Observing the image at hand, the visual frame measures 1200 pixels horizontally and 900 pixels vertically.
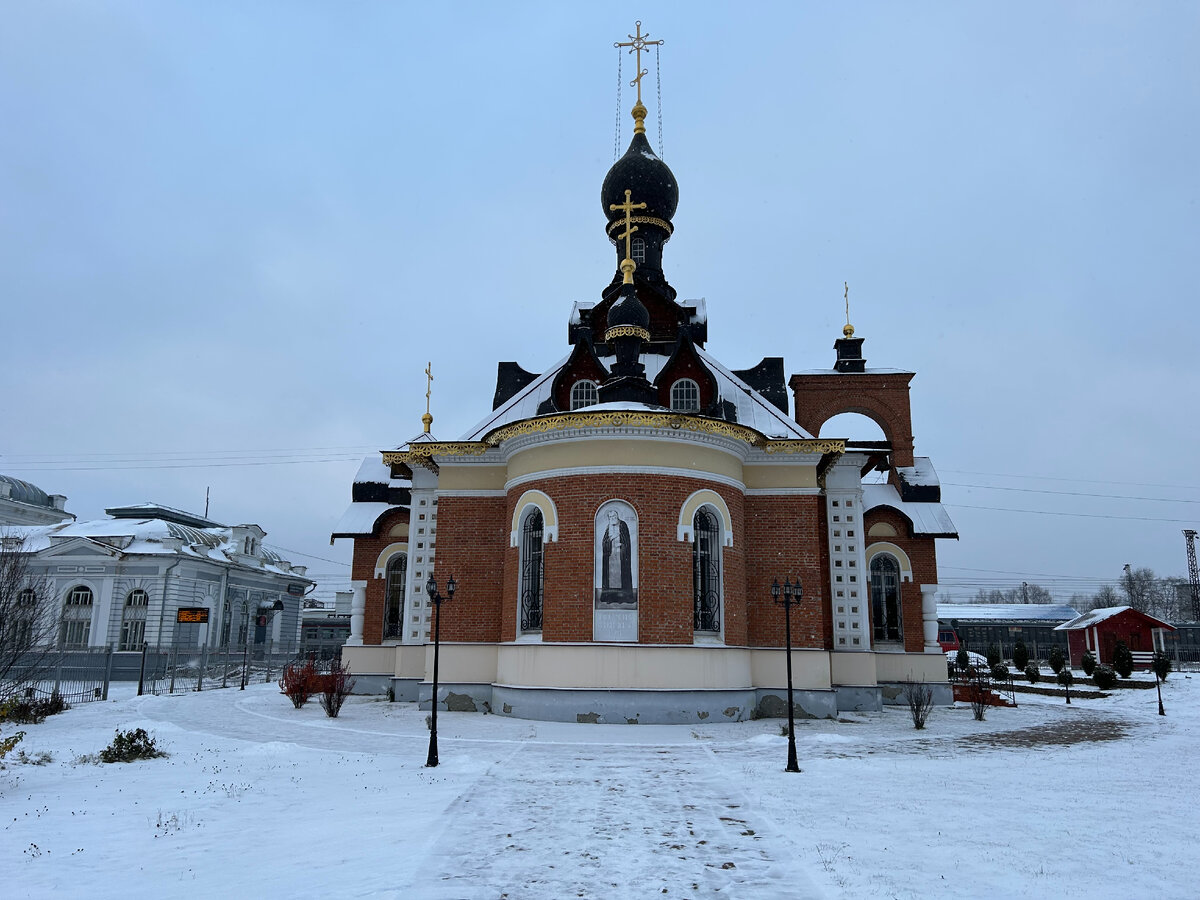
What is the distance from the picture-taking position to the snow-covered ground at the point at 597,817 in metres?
5.84

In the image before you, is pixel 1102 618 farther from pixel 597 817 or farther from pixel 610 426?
pixel 597 817

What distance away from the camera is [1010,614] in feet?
→ 219

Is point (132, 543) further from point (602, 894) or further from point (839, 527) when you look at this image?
point (602, 894)

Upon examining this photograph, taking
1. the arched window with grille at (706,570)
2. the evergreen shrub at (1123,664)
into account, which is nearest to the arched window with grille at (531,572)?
the arched window with grille at (706,570)

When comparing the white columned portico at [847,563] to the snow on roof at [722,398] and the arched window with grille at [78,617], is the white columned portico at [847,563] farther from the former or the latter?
the arched window with grille at [78,617]

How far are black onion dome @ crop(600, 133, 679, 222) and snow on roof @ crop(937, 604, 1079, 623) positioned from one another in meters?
50.2

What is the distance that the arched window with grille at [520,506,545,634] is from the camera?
1688 centimetres

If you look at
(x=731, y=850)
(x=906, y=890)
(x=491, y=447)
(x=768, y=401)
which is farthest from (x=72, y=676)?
(x=906, y=890)

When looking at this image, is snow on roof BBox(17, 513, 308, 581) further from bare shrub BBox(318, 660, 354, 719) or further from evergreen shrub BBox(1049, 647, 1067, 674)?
evergreen shrub BBox(1049, 647, 1067, 674)

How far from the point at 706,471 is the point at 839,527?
527 cm

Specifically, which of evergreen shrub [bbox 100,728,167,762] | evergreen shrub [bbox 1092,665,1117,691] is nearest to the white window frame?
evergreen shrub [bbox 100,728,167,762]

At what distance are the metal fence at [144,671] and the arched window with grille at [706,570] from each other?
13.7m

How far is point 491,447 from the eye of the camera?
1886 cm

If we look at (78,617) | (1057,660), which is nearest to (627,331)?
(1057,660)
